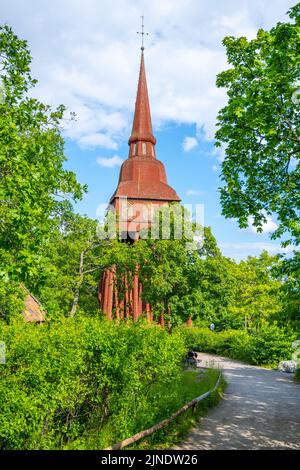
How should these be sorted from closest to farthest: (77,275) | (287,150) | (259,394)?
(287,150)
(259,394)
(77,275)

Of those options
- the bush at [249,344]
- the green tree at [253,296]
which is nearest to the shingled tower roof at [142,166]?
the green tree at [253,296]

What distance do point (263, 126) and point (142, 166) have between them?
37.0 meters

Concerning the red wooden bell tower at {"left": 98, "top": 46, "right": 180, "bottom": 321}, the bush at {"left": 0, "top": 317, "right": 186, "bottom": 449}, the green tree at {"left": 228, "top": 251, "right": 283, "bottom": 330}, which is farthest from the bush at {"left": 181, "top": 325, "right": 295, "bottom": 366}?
the bush at {"left": 0, "top": 317, "right": 186, "bottom": 449}

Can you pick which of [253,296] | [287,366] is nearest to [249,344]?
[287,366]

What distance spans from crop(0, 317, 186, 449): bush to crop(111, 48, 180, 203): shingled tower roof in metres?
34.0

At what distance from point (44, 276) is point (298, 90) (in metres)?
7.55

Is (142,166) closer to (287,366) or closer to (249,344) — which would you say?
(249,344)

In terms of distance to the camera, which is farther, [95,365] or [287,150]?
[287,150]

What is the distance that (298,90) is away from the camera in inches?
390

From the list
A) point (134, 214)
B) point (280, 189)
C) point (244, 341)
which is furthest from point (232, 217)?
point (134, 214)

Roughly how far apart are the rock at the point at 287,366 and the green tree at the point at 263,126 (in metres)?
18.0

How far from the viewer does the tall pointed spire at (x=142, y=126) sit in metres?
49.3

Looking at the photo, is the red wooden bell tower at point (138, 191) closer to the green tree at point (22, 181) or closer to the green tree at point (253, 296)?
the green tree at point (253, 296)
